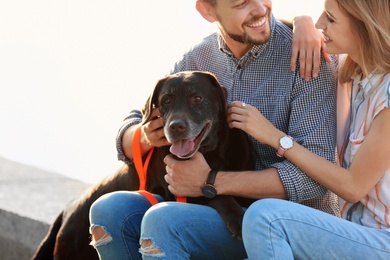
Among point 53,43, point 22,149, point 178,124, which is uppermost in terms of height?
point 178,124

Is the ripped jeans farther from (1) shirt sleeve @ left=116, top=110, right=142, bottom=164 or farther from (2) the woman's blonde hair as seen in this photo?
(2) the woman's blonde hair

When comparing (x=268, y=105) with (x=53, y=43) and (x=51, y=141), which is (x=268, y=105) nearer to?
(x=51, y=141)

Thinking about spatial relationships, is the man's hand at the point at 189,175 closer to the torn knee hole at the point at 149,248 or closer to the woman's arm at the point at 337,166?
the woman's arm at the point at 337,166

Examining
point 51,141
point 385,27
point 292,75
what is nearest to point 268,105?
point 292,75

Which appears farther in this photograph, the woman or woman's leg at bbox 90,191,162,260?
woman's leg at bbox 90,191,162,260

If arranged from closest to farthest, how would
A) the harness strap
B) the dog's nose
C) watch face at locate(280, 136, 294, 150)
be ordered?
watch face at locate(280, 136, 294, 150) < the dog's nose < the harness strap

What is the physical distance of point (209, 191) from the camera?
3.06m

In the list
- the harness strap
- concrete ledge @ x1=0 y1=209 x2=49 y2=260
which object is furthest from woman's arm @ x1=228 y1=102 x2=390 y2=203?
concrete ledge @ x1=0 y1=209 x2=49 y2=260

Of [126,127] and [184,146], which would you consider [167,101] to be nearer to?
[184,146]

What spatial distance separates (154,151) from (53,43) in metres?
5.32

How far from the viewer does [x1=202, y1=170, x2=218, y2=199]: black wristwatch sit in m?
3.05

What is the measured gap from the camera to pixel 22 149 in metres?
6.97

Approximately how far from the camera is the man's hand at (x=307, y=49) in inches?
123

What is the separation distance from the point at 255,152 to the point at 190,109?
407mm
